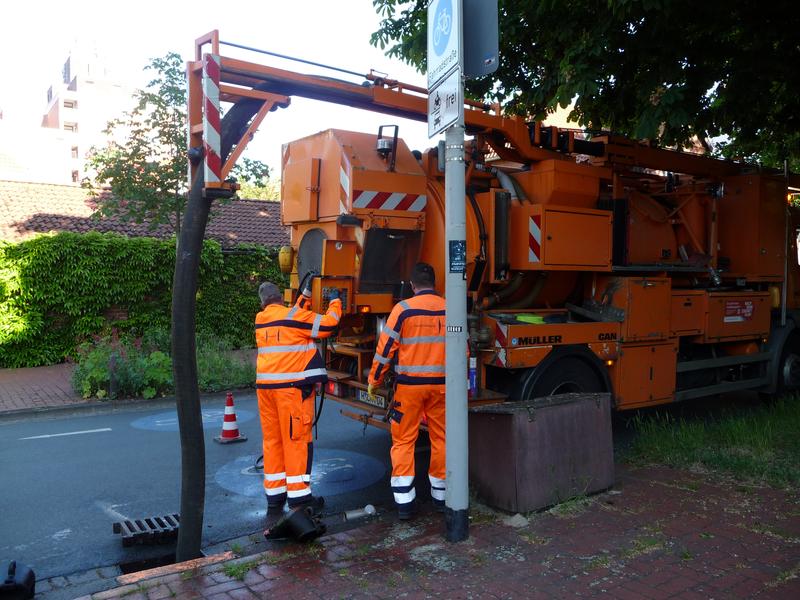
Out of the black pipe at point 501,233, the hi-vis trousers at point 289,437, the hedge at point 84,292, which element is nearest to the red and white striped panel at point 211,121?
the hi-vis trousers at point 289,437

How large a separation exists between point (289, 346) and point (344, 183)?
1470 mm

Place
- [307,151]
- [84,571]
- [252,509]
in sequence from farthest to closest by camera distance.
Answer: [307,151]
[252,509]
[84,571]

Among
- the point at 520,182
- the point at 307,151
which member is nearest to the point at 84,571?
the point at 307,151

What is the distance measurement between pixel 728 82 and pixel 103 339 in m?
10.5

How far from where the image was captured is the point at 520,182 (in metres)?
6.42

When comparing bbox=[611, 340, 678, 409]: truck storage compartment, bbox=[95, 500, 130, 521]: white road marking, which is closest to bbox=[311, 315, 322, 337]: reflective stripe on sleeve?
bbox=[95, 500, 130, 521]: white road marking

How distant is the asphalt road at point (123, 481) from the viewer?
183 inches

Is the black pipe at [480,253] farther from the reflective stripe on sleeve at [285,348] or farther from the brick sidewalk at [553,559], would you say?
the brick sidewalk at [553,559]

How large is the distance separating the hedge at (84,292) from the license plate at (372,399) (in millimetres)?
7253

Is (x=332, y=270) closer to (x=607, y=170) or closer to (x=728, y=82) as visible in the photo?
(x=607, y=170)

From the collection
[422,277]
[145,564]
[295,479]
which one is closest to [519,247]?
[422,277]

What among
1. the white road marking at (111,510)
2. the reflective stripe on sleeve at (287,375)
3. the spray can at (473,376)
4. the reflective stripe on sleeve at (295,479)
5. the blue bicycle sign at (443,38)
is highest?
the blue bicycle sign at (443,38)

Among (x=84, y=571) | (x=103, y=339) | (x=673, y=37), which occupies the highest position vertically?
(x=673, y=37)

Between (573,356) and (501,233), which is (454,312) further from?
(573,356)
